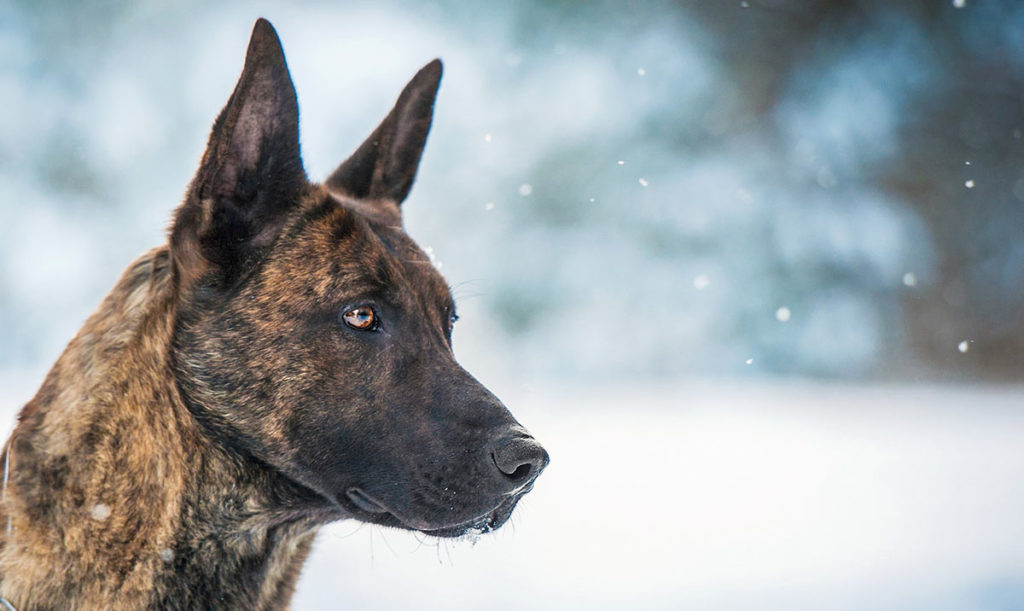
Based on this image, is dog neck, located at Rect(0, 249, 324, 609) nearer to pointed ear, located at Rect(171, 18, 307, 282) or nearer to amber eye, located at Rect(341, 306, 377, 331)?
pointed ear, located at Rect(171, 18, 307, 282)

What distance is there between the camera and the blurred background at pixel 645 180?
33.6ft

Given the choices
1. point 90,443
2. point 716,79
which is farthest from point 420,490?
point 716,79

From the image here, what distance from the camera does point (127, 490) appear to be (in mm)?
1951

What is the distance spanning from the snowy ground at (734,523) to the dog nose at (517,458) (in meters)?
0.30

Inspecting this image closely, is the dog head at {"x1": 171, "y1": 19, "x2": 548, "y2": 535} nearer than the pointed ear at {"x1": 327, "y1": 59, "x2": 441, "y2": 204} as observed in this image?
Yes

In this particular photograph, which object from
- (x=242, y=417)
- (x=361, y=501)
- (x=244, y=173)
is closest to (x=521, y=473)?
(x=361, y=501)

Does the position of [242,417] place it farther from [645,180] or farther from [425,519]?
[645,180]

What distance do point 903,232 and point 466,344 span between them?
20.8 feet

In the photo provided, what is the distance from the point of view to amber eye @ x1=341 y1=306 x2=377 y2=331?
7.14ft

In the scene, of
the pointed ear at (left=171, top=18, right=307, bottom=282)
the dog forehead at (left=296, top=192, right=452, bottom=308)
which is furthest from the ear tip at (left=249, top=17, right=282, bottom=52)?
the dog forehead at (left=296, top=192, right=452, bottom=308)

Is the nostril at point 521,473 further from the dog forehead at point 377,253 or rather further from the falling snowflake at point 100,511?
the falling snowflake at point 100,511

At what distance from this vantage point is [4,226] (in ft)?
32.1

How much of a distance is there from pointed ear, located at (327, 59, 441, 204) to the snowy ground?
118 centimetres

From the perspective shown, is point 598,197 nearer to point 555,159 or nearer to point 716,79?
point 555,159
